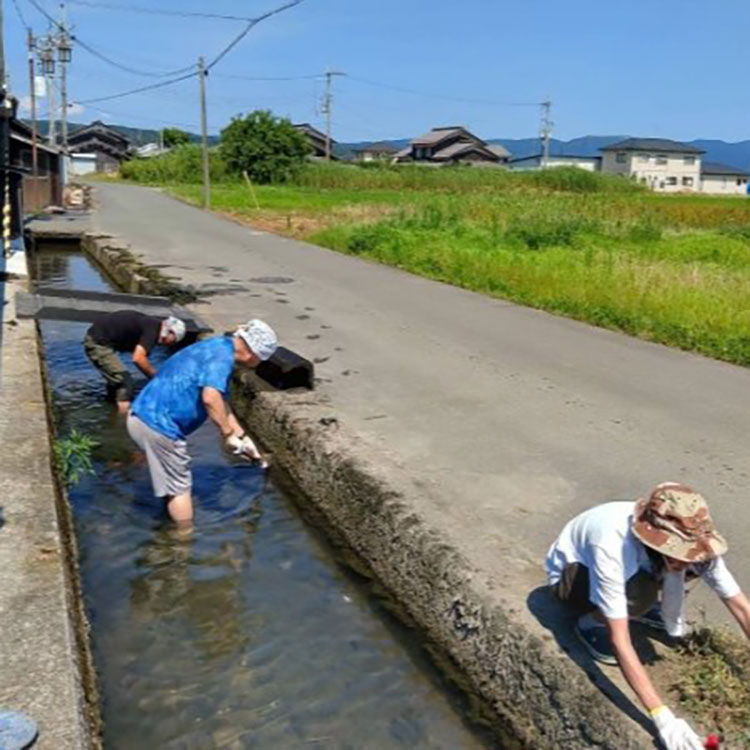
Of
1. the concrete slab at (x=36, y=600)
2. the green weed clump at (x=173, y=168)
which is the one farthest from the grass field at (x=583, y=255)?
the green weed clump at (x=173, y=168)

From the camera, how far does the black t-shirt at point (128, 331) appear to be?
7.09m

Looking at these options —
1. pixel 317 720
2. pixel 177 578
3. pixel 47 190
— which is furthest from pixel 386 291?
pixel 47 190

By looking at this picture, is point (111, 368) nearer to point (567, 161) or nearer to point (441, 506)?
point (441, 506)

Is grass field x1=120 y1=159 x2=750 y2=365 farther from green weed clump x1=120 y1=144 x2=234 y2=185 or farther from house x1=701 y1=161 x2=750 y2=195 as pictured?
house x1=701 y1=161 x2=750 y2=195

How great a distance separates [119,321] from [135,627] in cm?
350

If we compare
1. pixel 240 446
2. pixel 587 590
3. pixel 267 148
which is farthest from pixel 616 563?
pixel 267 148

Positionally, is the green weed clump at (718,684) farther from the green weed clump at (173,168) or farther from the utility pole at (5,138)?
the green weed clump at (173,168)

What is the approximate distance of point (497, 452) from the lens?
6.01 m

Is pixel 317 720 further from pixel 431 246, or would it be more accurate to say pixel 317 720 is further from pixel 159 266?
pixel 431 246

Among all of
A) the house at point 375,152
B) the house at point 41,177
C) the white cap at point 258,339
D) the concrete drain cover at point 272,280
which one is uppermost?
the house at point 375,152

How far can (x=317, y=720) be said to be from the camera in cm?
368

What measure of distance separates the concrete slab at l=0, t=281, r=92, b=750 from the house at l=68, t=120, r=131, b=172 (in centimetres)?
8978

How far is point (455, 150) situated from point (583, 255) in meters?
77.0

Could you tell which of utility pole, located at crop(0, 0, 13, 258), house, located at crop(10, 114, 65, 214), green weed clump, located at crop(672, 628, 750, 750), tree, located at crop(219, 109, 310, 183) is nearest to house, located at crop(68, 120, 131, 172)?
tree, located at crop(219, 109, 310, 183)
